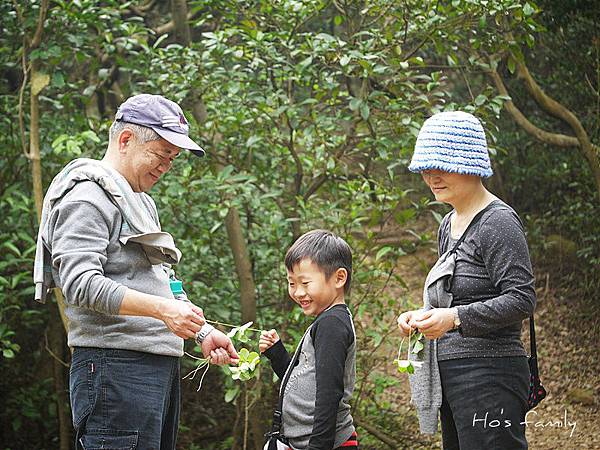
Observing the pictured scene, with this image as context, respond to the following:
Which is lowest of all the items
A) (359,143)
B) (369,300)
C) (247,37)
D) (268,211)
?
(369,300)

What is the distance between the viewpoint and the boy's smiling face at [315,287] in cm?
294

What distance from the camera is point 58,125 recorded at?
4.86 meters

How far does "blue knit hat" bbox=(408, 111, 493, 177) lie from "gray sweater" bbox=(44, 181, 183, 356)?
0.93 meters

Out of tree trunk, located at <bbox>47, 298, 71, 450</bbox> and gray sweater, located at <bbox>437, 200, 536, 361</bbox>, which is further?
tree trunk, located at <bbox>47, 298, 71, 450</bbox>

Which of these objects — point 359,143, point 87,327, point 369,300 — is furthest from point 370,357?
point 87,327

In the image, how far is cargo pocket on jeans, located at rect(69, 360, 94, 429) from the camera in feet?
8.13

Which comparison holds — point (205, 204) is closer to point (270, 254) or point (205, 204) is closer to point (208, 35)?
point (270, 254)

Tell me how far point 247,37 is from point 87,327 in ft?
6.89

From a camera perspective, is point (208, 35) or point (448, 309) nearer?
point (448, 309)

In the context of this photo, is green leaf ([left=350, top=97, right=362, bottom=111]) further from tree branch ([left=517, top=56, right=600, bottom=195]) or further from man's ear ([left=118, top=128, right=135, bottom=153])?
tree branch ([left=517, top=56, right=600, bottom=195])

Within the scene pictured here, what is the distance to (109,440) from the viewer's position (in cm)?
246

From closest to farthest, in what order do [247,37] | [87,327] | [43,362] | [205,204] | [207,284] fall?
[87,327], [247,37], [205,204], [207,284], [43,362]

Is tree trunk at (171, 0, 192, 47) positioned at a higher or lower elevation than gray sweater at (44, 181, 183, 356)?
higher

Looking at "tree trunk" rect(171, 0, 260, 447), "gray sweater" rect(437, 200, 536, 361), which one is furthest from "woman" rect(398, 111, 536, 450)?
"tree trunk" rect(171, 0, 260, 447)
